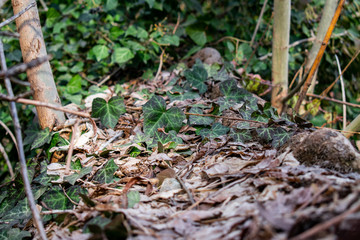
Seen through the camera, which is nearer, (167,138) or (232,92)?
(167,138)

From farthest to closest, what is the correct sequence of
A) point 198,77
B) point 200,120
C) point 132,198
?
point 198,77 → point 200,120 → point 132,198

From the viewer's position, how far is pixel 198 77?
2074 millimetres

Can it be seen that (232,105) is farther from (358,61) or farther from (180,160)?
(358,61)

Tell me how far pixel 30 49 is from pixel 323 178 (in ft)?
5.12

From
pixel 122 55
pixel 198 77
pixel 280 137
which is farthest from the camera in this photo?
pixel 122 55

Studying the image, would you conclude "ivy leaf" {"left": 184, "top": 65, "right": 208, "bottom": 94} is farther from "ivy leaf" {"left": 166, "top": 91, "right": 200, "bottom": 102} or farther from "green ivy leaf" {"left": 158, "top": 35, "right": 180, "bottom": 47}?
"green ivy leaf" {"left": 158, "top": 35, "right": 180, "bottom": 47}

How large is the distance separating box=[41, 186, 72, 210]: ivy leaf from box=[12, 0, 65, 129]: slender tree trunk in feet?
1.60

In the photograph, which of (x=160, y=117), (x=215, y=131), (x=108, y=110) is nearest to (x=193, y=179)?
(x=215, y=131)

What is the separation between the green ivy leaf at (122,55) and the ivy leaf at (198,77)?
58cm

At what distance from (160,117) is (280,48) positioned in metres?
1.20

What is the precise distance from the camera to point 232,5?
3.10m

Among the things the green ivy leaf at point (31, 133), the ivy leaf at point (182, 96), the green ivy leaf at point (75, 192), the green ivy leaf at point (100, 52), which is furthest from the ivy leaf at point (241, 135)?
the green ivy leaf at point (100, 52)

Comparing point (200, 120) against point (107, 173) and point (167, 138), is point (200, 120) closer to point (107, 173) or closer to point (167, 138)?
point (167, 138)

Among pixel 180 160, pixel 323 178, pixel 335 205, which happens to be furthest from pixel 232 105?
pixel 335 205
